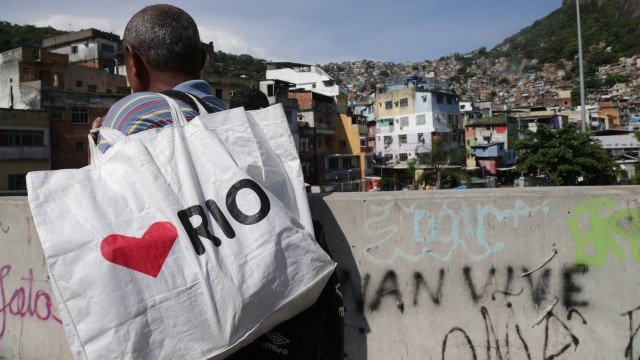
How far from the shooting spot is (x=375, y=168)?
2537 inches

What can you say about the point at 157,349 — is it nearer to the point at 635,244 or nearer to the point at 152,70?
the point at 152,70

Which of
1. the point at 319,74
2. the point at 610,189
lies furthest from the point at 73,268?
the point at 319,74

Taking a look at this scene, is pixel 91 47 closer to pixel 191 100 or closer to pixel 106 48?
pixel 106 48

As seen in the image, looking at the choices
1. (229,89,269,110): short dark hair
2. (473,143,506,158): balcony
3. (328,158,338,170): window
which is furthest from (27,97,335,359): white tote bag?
(473,143,506,158): balcony

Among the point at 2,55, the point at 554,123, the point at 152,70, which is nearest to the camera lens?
the point at 152,70

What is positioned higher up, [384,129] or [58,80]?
[58,80]

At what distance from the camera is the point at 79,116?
40281 mm

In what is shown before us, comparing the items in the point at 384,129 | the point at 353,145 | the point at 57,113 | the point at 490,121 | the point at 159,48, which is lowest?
the point at 159,48

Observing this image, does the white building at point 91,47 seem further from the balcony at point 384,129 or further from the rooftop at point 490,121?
the rooftop at point 490,121

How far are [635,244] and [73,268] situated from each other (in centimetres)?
263

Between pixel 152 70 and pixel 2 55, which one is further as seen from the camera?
pixel 2 55

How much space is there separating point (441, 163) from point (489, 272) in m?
53.8

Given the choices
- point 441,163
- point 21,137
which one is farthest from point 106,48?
point 441,163

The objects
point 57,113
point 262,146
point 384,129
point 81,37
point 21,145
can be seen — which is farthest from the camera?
point 384,129
